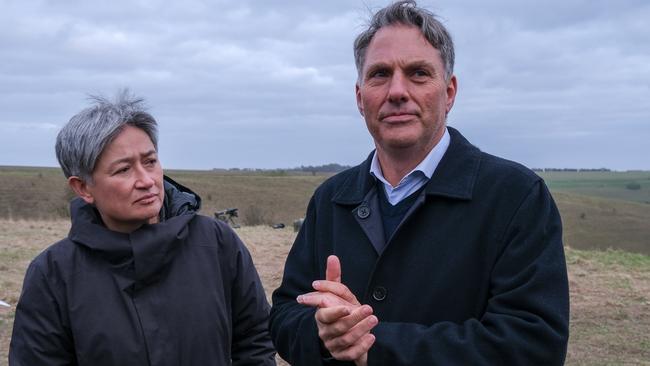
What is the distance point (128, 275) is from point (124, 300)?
3.5 inches

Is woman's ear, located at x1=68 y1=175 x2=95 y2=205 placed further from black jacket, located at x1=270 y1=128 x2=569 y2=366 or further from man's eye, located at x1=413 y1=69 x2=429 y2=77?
man's eye, located at x1=413 y1=69 x2=429 y2=77

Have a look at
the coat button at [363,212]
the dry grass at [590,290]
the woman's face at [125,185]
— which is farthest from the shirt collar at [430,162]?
the dry grass at [590,290]

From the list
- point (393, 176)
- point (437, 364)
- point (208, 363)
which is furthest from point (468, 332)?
point (208, 363)

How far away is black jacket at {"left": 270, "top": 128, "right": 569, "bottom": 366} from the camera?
168cm

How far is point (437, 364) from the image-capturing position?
1672 mm

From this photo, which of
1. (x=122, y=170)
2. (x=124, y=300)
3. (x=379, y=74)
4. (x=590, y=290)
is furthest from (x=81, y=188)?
(x=590, y=290)

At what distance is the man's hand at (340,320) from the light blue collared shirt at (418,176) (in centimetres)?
38

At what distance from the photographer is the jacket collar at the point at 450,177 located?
74.8 inches

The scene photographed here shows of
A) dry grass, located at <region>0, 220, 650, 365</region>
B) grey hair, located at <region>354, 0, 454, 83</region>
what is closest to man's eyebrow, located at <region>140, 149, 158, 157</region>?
grey hair, located at <region>354, 0, 454, 83</region>

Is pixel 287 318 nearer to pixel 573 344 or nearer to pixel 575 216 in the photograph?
pixel 573 344

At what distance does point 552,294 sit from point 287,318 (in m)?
0.83

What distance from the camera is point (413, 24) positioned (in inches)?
79.2

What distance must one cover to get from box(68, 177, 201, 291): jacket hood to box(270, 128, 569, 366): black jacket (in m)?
0.50

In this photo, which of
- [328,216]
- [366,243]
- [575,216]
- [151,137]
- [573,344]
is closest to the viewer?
[366,243]
